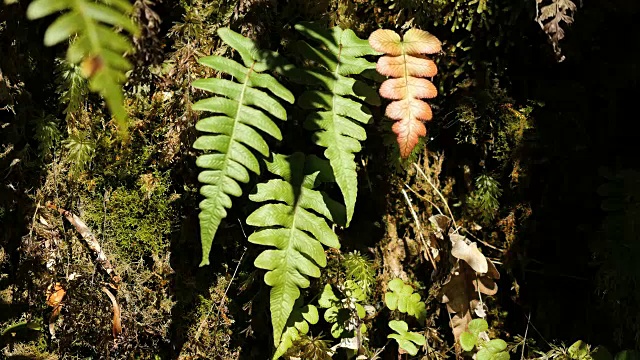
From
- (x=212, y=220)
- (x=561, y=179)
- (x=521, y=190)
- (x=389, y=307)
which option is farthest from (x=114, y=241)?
(x=561, y=179)

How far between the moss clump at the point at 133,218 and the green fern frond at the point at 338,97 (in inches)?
29.9

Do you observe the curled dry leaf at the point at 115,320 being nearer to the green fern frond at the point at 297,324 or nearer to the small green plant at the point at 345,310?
the green fern frond at the point at 297,324

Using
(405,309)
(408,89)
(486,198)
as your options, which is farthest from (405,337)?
(408,89)

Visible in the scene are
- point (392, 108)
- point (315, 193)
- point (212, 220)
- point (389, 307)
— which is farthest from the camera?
point (389, 307)

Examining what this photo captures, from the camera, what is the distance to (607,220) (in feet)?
7.53

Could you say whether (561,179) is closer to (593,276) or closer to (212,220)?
(593,276)

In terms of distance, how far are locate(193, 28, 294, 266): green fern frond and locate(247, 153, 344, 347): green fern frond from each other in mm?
200

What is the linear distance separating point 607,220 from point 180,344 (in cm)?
175

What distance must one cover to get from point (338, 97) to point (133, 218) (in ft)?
3.34

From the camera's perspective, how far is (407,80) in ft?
7.00

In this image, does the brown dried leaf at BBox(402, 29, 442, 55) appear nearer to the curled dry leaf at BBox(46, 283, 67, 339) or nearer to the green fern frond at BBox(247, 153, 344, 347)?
the green fern frond at BBox(247, 153, 344, 347)

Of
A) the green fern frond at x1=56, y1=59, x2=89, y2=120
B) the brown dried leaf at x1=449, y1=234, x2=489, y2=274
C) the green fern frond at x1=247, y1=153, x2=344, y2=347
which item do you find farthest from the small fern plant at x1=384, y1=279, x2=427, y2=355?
the green fern frond at x1=56, y1=59, x2=89, y2=120

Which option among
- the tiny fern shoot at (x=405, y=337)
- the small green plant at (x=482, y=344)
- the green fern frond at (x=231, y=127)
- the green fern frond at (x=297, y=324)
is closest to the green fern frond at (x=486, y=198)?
the small green plant at (x=482, y=344)

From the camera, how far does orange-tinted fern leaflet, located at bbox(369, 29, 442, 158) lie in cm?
204
